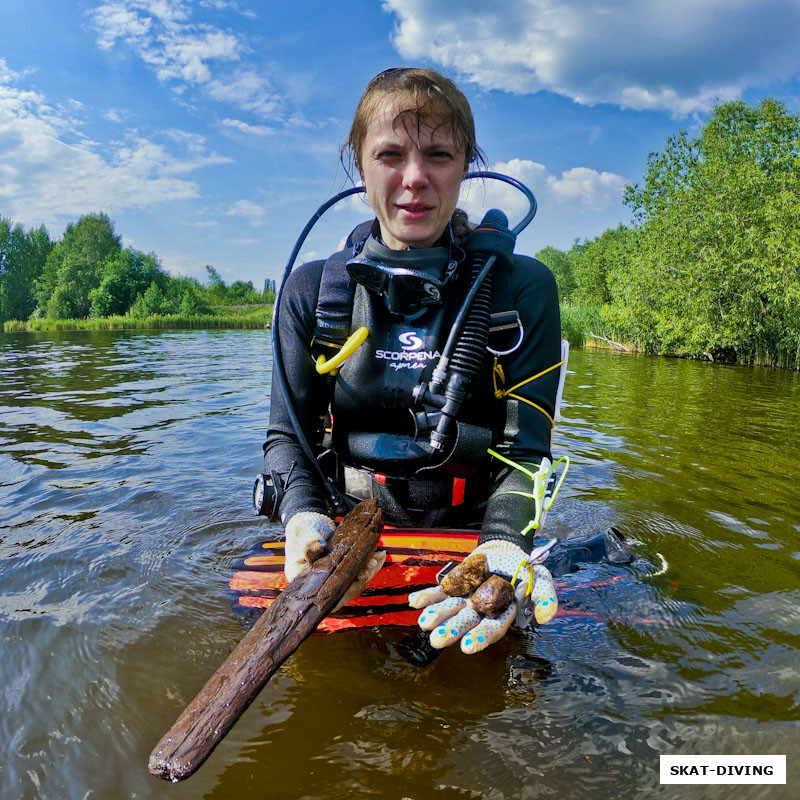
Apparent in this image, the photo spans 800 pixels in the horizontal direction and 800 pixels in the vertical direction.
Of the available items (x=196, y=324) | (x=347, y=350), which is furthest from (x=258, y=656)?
(x=196, y=324)

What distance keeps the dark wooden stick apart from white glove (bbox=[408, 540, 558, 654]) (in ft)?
0.82

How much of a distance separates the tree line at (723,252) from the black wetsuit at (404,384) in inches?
840

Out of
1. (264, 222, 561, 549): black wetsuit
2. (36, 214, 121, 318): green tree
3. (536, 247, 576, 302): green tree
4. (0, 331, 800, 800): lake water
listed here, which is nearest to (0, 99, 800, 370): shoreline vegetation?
(0, 331, 800, 800): lake water

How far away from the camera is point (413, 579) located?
240cm

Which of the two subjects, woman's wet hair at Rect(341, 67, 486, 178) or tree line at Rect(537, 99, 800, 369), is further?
tree line at Rect(537, 99, 800, 369)

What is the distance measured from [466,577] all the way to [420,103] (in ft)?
5.76

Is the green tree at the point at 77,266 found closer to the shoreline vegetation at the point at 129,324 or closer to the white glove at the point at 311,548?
the shoreline vegetation at the point at 129,324

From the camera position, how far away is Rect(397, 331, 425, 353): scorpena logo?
8.11ft

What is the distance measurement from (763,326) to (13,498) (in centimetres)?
2478

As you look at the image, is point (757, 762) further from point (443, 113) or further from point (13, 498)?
point (13, 498)

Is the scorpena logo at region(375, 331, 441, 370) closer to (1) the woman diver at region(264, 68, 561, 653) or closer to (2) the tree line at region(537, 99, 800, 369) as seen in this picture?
(1) the woman diver at region(264, 68, 561, 653)

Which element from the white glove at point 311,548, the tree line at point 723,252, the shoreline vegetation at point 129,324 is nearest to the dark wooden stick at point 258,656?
the white glove at point 311,548

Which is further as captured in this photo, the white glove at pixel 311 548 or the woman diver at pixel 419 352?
the woman diver at pixel 419 352

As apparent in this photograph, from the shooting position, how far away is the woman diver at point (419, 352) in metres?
2.29
